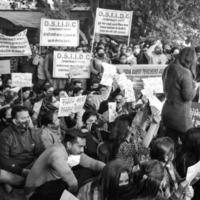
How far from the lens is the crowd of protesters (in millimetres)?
3375

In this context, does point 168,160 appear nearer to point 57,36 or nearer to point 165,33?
point 57,36

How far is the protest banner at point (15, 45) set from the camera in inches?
324

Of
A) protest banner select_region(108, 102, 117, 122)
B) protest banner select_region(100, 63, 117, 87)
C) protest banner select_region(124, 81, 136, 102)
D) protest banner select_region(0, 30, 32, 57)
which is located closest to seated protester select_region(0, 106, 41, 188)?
protest banner select_region(108, 102, 117, 122)

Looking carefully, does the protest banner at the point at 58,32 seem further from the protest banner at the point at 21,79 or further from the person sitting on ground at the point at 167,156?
the person sitting on ground at the point at 167,156

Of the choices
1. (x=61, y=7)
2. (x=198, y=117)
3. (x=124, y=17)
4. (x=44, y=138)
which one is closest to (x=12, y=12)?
(x=61, y=7)

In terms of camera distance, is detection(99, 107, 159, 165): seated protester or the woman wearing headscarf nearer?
detection(99, 107, 159, 165): seated protester

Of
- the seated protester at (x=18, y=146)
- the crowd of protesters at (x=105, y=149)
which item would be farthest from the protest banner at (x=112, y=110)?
the seated protester at (x=18, y=146)

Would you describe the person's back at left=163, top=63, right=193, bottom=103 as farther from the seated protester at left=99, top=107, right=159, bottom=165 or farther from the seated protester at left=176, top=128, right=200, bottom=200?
the seated protester at left=176, top=128, right=200, bottom=200

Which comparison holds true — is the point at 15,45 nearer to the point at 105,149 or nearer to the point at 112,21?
the point at 112,21

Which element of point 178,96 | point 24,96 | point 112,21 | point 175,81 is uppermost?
point 112,21

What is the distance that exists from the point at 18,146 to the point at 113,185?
1747mm

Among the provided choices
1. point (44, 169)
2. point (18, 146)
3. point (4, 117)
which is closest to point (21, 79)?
point (4, 117)

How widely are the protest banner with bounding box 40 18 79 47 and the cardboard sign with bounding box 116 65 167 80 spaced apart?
1.09 m

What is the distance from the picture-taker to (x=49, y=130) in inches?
195
